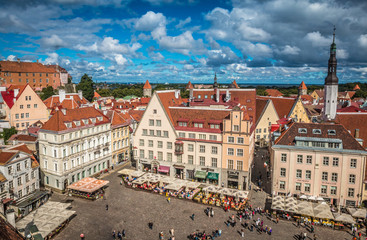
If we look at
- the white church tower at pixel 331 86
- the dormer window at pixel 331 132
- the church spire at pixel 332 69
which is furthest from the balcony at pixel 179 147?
the church spire at pixel 332 69

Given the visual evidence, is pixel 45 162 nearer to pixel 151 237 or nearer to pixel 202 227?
pixel 151 237

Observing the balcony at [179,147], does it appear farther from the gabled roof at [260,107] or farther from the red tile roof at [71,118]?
the gabled roof at [260,107]

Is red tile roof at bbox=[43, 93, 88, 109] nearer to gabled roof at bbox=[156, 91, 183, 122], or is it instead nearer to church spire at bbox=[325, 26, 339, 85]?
gabled roof at bbox=[156, 91, 183, 122]

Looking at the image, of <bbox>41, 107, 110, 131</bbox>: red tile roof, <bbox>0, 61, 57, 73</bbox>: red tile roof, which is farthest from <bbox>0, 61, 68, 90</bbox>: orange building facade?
<bbox>41, 107, 110, 131</bbox>: red tile roof

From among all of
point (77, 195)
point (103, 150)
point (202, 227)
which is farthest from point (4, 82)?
point (202, 227)

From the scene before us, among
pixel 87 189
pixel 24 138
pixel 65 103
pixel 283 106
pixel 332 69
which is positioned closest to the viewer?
pixel 87 189

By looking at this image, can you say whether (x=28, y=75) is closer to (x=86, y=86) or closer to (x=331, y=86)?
(x=86, y=86)

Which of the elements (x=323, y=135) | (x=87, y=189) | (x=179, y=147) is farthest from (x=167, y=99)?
(x=323, y=135)
